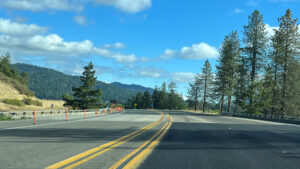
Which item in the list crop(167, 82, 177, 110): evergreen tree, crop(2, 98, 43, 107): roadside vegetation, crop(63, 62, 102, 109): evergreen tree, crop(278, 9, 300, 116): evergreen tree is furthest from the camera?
crop(167, 82, 177, 110): evergreen tree

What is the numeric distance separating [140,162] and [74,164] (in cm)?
155

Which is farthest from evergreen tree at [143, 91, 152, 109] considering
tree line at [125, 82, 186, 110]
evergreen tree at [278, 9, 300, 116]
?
evergreen tree at [278, 9, 300, 116]

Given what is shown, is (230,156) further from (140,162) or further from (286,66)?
(286,66)

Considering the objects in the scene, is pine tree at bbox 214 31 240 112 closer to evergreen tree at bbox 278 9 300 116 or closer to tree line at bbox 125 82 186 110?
evergreen tree at bbox 278 9 300 116

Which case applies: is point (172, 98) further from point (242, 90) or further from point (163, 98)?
point (242, 90)

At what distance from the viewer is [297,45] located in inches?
1828

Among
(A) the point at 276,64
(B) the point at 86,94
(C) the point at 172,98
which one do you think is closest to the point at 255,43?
(A) the point at 276,64

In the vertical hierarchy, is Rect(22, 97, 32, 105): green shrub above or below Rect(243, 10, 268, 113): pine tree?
below

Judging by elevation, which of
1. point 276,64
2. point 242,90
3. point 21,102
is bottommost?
point 21,102

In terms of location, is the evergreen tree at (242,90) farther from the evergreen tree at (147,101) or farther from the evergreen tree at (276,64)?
the evergreen tree at (147,101)

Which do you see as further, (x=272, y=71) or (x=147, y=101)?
(x=147, y=101)

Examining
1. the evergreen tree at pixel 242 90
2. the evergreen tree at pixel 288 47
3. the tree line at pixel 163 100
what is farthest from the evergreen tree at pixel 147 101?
the evergreen tree at pixel 288 47

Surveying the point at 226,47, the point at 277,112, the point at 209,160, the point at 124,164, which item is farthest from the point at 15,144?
the point at 226,47

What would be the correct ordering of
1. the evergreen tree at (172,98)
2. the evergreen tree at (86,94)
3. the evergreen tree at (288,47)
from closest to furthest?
1. the evergreen tree at (288,47)
2. the evergreen tree at (86,94)
3. the evergreen tree at (172,98)
